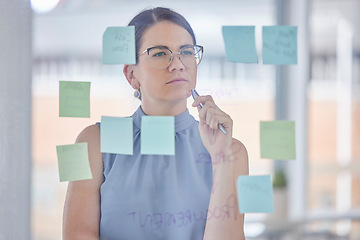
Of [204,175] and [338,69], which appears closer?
[204,175]

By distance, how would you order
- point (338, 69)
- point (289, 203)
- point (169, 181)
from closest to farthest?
point (169, 181) → point (289, 203) → point (338, 69)

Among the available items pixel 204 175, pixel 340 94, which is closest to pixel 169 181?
pixel 204 175

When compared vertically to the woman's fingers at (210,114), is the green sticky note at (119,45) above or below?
above

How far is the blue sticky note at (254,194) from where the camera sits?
79cm

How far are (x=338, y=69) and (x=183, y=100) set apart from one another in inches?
81.1

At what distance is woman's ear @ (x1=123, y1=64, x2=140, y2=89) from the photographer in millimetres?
778

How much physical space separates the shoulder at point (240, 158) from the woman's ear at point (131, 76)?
0.23m

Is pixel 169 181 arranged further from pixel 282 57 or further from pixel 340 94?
pixel 340 94

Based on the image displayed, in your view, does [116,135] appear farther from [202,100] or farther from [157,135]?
[202,100]

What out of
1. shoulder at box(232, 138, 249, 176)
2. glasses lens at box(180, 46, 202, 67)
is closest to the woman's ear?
glasses lens at box(180, 46, 202, 67)

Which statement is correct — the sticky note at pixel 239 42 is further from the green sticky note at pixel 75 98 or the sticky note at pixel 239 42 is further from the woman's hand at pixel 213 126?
the green sticky note at pixel 75 98

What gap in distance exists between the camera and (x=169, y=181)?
0.77m

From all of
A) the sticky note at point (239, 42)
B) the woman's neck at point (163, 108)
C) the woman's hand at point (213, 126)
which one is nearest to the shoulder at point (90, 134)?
the woman's neck at point (163, 108)

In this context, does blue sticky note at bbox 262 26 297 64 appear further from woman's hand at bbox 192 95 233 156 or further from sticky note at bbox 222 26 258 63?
woman's hand at bbox 192 95 233 156
